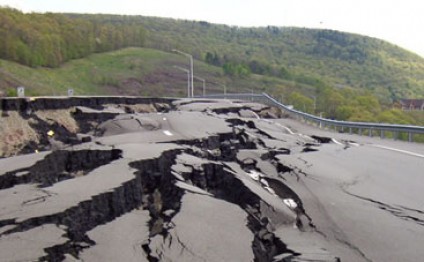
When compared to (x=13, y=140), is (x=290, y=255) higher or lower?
higher

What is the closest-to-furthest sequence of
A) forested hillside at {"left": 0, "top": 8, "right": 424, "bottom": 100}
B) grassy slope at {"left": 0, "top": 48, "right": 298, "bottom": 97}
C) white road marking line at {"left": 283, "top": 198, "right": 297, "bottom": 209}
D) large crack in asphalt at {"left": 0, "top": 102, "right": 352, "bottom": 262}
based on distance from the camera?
large crack in asphalt at {"left": 0, "top": 102, "right": 352, "bottom": 262}, white road marking line at {"left": 283, "top": 198, "right": 297, "bottom": 209}, grassy slope at {"left": 0, "top": 48, "right": 298, "bottom": 97}, forested hillside at {"left": 0, "top": 8, "right": 424, "bottom": 100}

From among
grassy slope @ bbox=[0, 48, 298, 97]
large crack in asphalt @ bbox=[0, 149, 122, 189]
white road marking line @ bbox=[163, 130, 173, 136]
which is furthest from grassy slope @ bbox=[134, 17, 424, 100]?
large crack in asphalt @ bbox=[0, 149, 122, 189]

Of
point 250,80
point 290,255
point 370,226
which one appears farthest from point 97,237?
point 250,80

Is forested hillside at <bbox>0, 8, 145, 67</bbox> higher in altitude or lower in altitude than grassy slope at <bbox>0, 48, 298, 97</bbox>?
higher

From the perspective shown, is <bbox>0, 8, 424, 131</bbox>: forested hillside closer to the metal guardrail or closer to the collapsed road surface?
the metal guardrail

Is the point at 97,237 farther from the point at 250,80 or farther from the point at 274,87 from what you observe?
the point at 250,80

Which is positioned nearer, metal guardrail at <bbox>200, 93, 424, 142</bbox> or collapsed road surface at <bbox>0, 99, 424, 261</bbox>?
collapsed road surface at <bbox>0, 99, 424, 261</bbox>

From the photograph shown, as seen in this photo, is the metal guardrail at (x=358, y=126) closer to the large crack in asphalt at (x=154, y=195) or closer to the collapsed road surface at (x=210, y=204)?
the collapsed road surface at (x=210, y=204)

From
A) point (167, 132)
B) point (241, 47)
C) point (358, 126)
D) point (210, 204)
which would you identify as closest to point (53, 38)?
point (241, 47)
